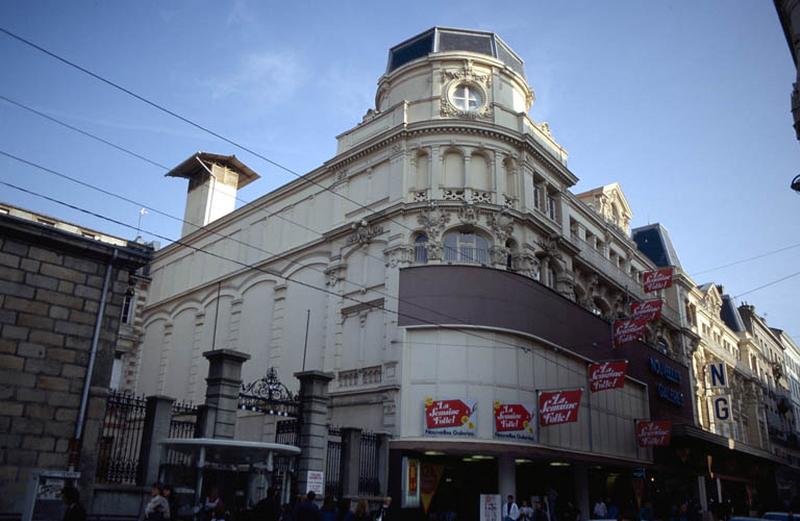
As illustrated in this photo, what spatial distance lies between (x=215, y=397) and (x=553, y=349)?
1663cm

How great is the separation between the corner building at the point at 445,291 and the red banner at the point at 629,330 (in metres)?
1.36

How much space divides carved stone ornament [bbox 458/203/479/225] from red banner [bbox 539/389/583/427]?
794 cm

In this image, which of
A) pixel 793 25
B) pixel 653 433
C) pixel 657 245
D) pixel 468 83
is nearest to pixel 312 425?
pixel 468 83

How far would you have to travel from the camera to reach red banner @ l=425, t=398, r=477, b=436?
25.4 metres

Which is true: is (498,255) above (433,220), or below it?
below

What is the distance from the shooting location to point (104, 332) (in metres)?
17.0

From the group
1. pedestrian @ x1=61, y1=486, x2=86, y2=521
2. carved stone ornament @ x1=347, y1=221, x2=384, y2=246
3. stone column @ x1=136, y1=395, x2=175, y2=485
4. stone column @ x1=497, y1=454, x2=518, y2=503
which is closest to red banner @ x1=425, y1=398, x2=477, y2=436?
stone column @ x1=497, y1=454, x2=518, y2=503

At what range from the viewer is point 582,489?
31.7m

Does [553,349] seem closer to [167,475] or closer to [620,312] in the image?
[620,312]

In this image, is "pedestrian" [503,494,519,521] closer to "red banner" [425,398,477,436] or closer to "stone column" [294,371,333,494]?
"red banner" [425,398,477,436]

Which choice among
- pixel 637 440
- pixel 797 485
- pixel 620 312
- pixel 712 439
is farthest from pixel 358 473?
pixel 797 485

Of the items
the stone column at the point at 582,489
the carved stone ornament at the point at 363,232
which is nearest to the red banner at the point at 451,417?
the carved stone ornament at the point at 363,232

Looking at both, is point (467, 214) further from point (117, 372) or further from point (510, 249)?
point (117, 372)

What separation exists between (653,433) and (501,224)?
15.2 metres
